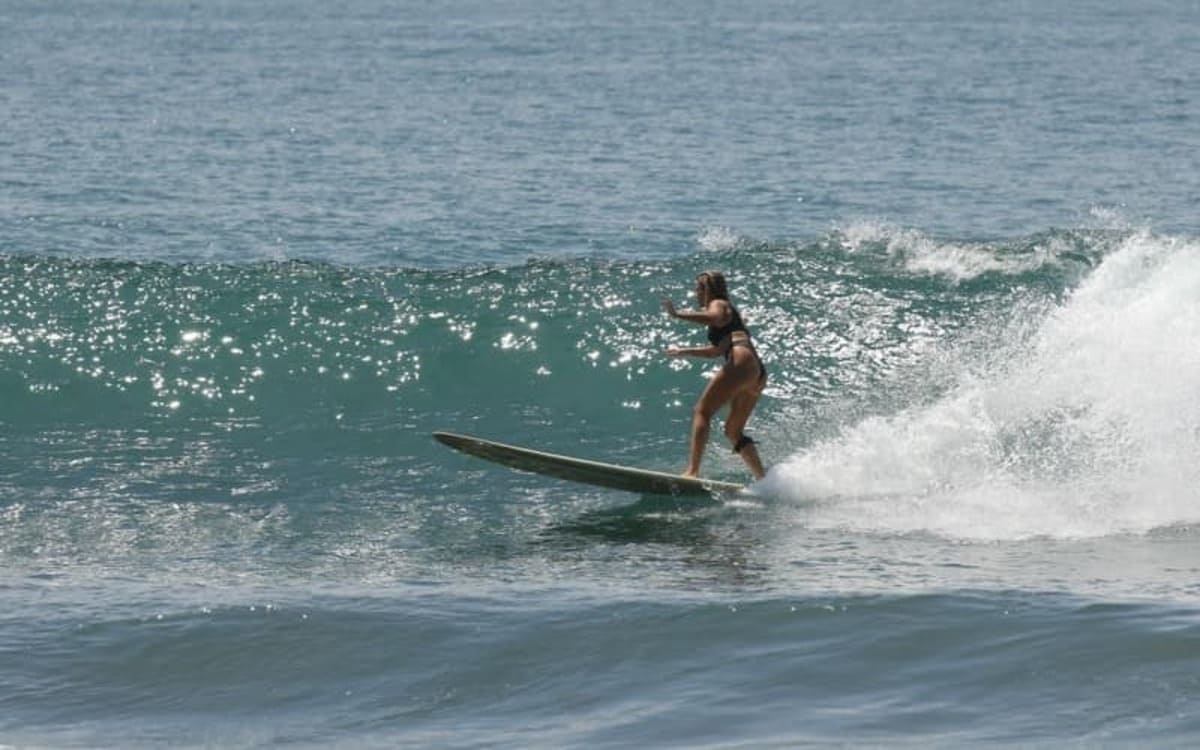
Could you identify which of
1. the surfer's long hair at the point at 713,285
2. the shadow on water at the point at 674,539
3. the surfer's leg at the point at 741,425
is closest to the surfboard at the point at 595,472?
the shadow on water at the point at 674,539

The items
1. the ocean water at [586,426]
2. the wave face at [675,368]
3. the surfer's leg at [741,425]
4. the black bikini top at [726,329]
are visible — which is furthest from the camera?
the wave face at [675,368]

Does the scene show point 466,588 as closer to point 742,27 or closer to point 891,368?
point 891,368

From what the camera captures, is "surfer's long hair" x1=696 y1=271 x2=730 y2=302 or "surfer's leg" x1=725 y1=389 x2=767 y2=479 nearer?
"surfer's long hair" x1=696 y1=271 x2=730 y2=302

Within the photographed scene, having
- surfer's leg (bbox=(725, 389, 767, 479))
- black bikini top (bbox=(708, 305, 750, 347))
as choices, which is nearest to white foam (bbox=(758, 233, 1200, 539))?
surfer's leg (bbox=(725, 389, 767, 479))

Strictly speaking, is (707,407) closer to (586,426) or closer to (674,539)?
(674,539)

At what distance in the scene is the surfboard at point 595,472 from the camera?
12945mm

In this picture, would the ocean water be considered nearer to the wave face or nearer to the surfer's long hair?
the wave face

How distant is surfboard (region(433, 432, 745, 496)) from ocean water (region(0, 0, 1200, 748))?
0.15 m

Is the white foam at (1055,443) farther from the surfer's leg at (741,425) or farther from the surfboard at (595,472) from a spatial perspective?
the surfboard at (595,472)

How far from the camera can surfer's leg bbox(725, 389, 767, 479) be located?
13.0m

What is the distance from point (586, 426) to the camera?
1581cm

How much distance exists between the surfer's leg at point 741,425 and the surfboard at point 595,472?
0.75 ft

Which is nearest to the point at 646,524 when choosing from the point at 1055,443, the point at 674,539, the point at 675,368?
the point at 674,539

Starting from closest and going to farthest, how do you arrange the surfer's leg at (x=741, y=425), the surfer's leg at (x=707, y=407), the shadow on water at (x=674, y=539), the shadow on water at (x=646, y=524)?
the shadow on water at (x=674, y=539) → the shadow on water at (x=646, y=524) → the surfer's leg at (x=707, y=407) → the surfer's leg at (x=741, y=425)
